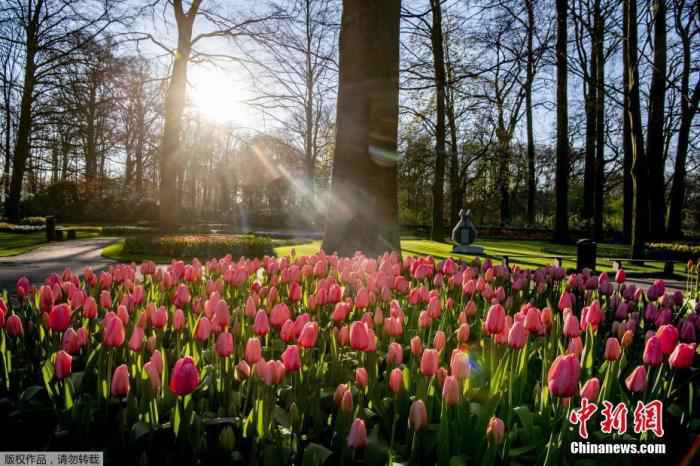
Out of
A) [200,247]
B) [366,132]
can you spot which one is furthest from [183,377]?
[200,247]

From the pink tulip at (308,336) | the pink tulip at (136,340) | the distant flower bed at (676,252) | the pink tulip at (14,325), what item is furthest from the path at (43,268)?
the pink tulip at (308,336)

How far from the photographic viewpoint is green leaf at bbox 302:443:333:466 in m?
1.43

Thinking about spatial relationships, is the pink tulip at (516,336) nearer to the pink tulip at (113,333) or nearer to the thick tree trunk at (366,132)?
the pink tulip at (113,333)

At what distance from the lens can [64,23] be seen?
77.7 feet

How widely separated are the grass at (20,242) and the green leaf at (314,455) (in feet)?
52.8

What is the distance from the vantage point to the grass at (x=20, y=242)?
15.7 m

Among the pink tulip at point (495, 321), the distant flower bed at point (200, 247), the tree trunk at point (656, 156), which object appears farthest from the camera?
the tree trunk at point (656, 156)

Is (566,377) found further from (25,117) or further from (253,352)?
(25,117)

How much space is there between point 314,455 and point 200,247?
1357 cm

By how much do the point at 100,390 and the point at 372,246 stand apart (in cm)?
583

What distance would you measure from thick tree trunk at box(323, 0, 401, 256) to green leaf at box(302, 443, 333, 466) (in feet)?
19.8

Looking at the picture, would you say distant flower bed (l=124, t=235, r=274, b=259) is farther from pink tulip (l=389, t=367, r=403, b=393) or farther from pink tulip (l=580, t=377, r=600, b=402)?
pink tulip (l=580, t=377, r=600, b=402)

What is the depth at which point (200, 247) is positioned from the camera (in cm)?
1436

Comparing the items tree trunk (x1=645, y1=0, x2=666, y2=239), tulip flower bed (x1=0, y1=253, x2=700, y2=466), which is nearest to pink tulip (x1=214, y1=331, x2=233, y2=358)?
tulip flower bed (x1=0, y1=253, x2=700, y2=466)
